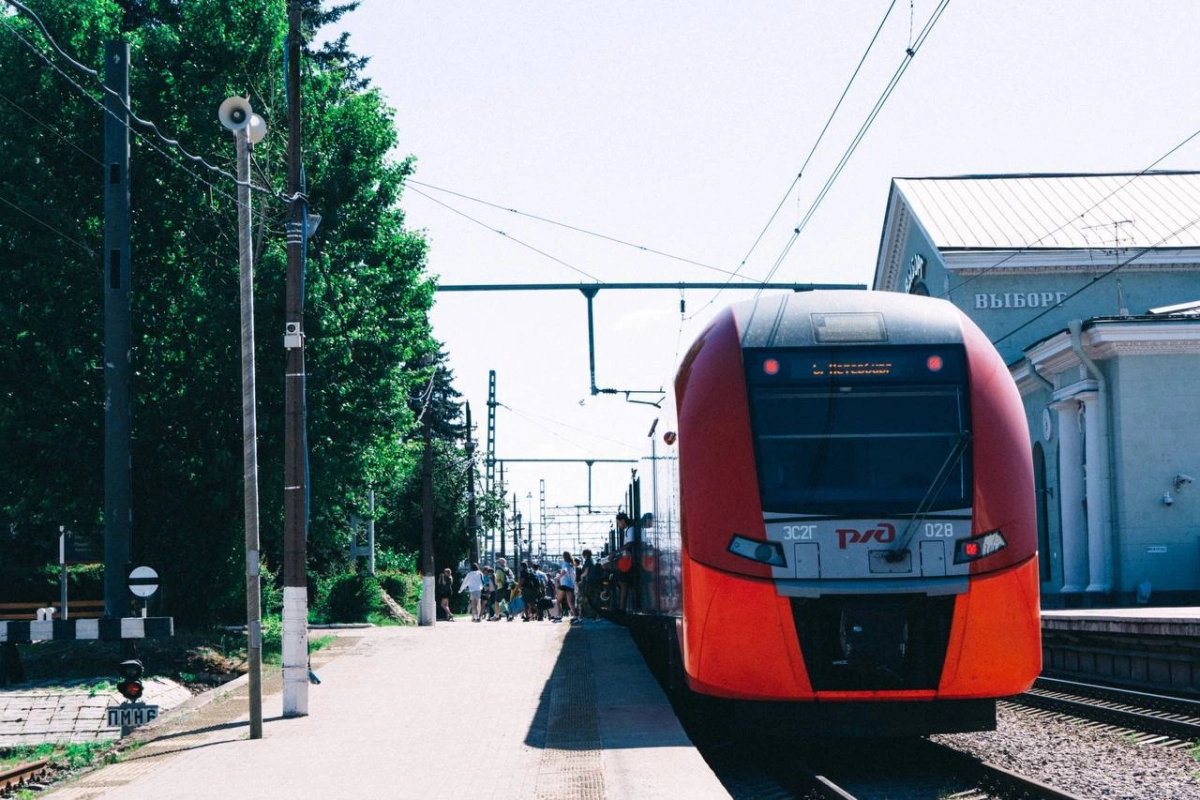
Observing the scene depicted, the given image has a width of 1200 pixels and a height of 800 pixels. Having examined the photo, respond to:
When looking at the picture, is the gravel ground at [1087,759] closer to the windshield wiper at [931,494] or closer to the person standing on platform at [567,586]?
the windshield wiper at [931,494]

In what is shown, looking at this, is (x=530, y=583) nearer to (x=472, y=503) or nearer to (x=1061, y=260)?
(x=472, y=503)

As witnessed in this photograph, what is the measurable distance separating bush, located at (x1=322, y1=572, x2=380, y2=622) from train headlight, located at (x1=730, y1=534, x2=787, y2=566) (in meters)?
21.5

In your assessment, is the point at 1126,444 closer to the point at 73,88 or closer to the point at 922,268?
the point at 922,268

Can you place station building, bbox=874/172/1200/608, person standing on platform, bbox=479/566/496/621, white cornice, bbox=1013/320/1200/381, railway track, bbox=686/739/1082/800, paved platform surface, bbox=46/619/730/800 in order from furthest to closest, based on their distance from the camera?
person standing on platform, bbox=479/566/496/621
station building, bbox=874/172/1200/608
white cornice, bbox=1013/320/1200/381
railway track, bbox=686/739/1082/800
paved platform surface, bbox=46/619/730/800

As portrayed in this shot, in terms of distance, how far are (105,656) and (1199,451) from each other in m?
23.0

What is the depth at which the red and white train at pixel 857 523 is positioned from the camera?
34.3ft

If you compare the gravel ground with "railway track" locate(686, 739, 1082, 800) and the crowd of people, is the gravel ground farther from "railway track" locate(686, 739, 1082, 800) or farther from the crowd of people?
the crowd of people

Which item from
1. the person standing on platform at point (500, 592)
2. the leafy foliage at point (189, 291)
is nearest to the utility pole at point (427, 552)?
the person standing on platform at point (500, 592)

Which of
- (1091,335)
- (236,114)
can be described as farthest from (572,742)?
(1091,335)

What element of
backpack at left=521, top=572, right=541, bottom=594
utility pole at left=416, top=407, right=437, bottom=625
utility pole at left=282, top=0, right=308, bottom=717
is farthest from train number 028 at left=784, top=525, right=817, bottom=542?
backpack at left=521, top=572, right=541, bottom=594

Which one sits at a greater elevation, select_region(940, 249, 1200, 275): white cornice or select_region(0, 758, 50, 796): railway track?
select_region(940, 249, 1200, 275): white cornice

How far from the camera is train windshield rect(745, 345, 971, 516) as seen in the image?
35.1 feet

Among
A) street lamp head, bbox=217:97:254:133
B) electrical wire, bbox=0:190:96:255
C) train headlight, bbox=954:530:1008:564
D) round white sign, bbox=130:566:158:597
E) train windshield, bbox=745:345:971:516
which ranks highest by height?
electrical wire, bbox=0:190:96:255

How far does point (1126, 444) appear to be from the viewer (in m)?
31.2
